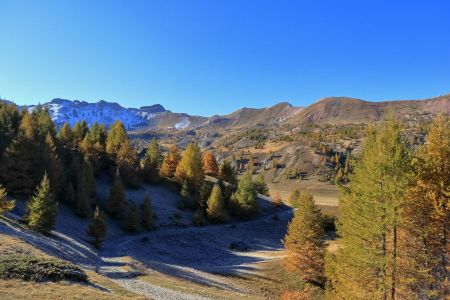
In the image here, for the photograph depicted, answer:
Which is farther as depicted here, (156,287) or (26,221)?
(26,221)

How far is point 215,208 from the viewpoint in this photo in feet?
293

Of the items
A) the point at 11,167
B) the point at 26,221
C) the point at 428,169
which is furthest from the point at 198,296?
the point at 11,167

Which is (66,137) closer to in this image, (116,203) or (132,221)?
(116,203)

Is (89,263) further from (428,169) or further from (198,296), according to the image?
(428,169)

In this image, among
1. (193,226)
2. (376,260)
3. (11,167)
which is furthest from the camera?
(193,226)

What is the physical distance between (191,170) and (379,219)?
80.4 m

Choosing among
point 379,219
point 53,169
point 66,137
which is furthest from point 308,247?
→ point 66,137

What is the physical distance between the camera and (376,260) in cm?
2178

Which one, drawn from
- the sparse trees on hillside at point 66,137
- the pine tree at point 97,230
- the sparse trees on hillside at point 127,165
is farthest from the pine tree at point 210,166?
the pine tree at point 97,230

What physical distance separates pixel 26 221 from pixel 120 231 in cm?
2297

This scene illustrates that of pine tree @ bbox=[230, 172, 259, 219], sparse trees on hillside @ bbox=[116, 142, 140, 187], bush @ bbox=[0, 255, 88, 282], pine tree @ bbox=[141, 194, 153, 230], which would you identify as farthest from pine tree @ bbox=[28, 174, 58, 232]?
pine tree @ bbox=[230, 172, 259, 219]

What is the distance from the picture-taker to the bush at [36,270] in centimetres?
2318

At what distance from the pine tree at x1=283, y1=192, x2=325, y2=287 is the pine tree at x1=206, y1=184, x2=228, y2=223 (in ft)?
143

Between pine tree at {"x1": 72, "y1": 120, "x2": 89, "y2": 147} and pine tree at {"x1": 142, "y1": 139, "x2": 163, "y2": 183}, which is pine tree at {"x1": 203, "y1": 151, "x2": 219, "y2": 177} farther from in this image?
pine tree at {"x1": 72, "y1": 120, "x2": 89, "y2": 147}
